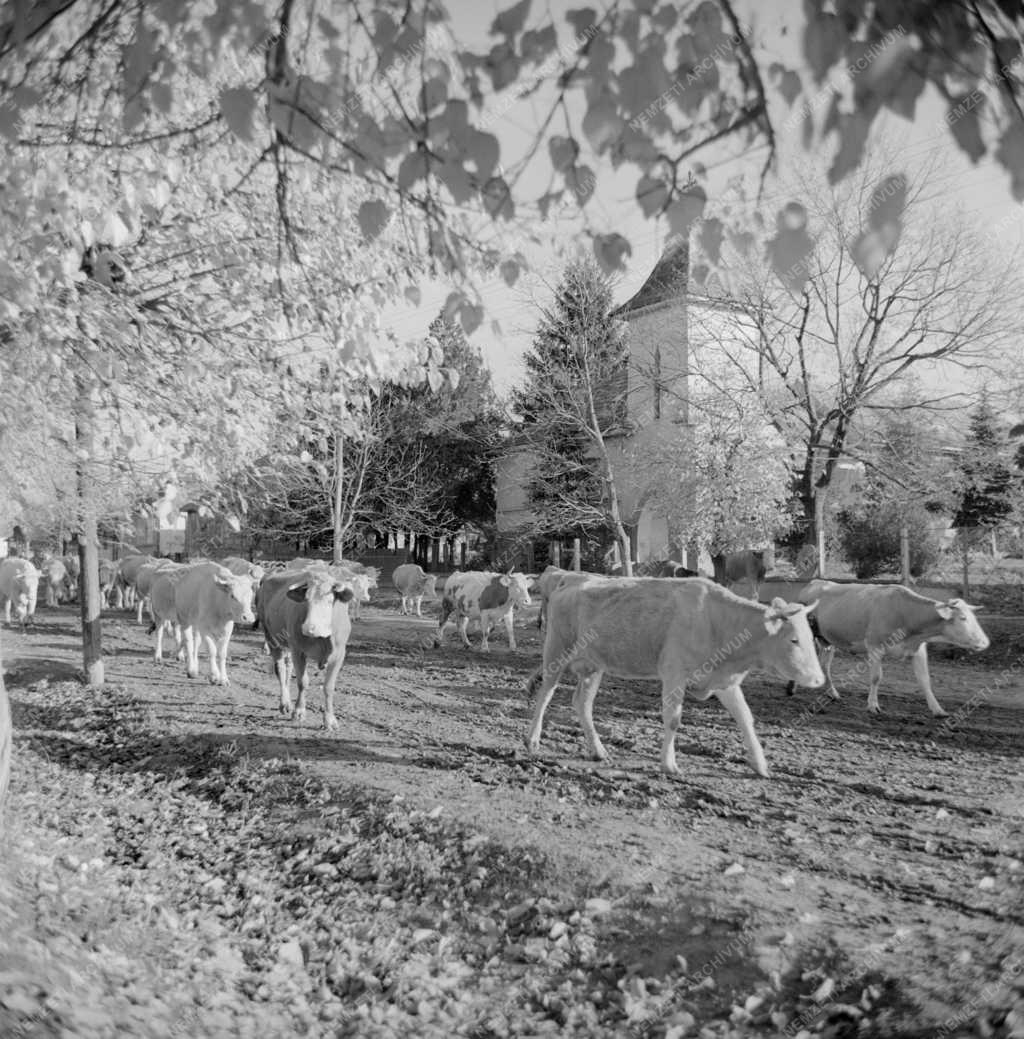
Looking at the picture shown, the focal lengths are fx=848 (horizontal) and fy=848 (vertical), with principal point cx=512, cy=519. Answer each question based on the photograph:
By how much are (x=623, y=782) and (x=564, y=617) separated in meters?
2.30

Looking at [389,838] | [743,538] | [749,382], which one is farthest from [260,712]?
[743,538]

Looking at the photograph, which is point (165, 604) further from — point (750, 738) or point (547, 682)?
point (750, 738)

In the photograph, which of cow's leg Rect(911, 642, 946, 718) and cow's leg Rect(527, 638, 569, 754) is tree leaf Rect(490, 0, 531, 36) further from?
cow's leg Rect(911, 642, 946, 718)

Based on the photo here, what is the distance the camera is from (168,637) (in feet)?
65.5

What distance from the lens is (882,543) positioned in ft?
89.6

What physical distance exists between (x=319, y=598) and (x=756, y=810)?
6.11 m

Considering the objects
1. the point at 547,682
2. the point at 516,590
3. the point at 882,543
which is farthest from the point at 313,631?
the point at 882,543

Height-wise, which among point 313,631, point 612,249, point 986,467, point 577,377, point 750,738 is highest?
point 577,377

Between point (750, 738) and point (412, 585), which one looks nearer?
point (750, 738)

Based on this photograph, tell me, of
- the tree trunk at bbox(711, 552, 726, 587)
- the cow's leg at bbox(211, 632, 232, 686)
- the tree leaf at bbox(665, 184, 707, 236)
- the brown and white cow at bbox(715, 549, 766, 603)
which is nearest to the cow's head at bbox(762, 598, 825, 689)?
the tree leaf at bbox(665, 184, 707, 236)

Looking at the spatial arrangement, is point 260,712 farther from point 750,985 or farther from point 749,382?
point 749,382

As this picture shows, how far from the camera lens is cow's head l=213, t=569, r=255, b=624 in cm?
1438

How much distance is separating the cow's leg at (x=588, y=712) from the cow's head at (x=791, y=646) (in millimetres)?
1944

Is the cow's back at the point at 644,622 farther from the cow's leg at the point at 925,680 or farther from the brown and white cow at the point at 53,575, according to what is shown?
the brown and white cow at the point at 53,575
